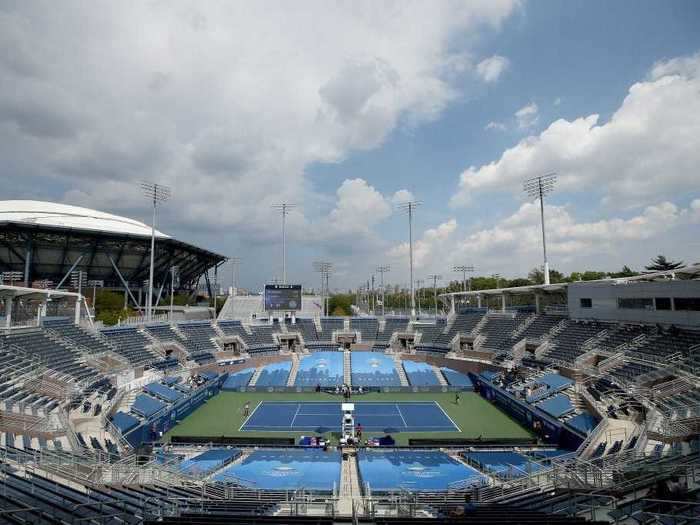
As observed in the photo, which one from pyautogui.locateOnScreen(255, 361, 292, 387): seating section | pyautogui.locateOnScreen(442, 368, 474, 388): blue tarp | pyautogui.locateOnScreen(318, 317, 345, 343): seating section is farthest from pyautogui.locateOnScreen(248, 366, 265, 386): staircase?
pyautogui.locateOnScreen(442, 368, 474, 388): blue tarp

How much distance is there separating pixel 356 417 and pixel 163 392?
15274 mm

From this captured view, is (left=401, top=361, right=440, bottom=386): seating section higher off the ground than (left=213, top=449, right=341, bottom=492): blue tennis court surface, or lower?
higher

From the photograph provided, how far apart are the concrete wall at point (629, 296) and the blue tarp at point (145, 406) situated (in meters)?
36.9

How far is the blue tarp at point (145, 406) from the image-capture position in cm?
2741

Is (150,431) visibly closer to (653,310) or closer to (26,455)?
(26,455)

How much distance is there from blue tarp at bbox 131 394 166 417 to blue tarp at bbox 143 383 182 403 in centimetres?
106

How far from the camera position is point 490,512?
38.6 feet

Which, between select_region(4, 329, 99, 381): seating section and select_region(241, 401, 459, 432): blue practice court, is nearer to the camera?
select_region(4, 329, 99, 381): seating section

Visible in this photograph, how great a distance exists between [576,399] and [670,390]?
650cm

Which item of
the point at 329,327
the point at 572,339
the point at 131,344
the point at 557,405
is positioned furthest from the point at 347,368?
the point at 557,405

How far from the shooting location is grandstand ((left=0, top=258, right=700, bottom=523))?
12438mm

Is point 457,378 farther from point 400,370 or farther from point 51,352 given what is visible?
point 51,352

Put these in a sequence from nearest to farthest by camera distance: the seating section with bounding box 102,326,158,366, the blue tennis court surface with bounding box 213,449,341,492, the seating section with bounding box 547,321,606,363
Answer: the blue tennis court surface with bounding box 213,449,341,492 < the seating section with bounding box 547,321,606,363 < the seating section with bounding box 102,326,158,366

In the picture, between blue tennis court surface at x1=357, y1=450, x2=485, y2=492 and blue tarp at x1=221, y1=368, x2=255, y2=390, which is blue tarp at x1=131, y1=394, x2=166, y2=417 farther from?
blue tennis court surface at x1=357, y1=450, x2=485, y2=492
